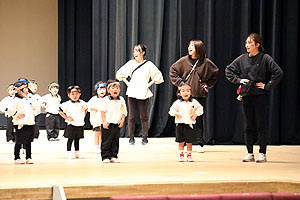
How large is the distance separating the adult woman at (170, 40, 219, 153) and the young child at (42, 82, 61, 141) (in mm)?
3174

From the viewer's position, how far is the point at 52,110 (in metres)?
10.2

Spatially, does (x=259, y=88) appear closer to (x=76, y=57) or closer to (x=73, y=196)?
(x=73, y=196)

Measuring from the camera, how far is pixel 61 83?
13.0m

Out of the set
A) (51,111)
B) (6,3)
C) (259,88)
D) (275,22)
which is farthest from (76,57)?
(259,88)

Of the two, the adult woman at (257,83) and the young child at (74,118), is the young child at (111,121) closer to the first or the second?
the young child at (74,118)

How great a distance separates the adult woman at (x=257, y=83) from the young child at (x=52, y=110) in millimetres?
4468

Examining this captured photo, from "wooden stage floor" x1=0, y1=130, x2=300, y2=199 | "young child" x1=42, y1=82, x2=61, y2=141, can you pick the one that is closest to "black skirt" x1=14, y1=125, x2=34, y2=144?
"wooden stage floor" x1=0, y1=130, x2=300, y2=199

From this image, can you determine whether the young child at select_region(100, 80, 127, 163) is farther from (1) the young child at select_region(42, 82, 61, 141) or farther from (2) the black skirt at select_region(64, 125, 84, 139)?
(1) the young child at select_region(42, 82, 61, 141)

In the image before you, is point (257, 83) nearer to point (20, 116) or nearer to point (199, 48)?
point (199, 48)

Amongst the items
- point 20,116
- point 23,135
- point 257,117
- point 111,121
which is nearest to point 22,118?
point 20,116

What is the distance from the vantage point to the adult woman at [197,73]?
7402 millimetres

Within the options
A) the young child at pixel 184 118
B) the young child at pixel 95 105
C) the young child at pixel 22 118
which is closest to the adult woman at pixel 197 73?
the young child at pixel 95 105

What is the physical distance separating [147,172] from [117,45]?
5776 millimetres

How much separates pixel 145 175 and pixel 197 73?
8.94 ft
